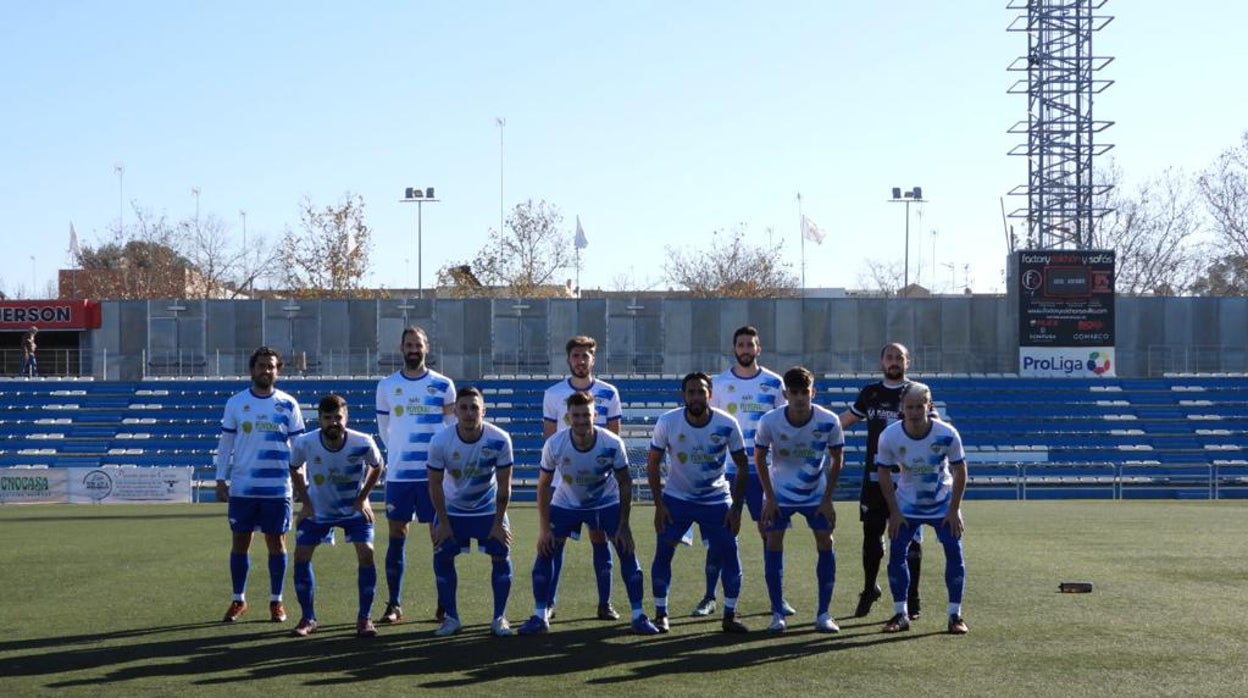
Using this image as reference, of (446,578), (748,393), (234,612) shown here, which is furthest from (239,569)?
(748,393)

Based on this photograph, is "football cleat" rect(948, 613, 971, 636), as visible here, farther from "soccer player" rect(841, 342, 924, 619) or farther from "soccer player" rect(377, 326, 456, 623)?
"soccer player" rect(377, 326, 456, 623)

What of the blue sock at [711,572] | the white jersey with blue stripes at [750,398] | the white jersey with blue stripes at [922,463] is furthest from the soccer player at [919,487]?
the white jersey with blue stripes at [750,398]

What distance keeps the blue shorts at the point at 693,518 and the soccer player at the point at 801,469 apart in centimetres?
33

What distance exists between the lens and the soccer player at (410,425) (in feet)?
40.1

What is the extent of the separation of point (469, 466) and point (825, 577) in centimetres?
280

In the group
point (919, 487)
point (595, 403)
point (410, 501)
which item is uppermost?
point (595, 403)

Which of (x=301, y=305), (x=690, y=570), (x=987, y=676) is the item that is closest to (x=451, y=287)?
(x=301, y=305)

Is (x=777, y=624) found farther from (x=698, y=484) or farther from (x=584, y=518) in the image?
(x=584, y=518)

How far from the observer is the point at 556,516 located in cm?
1120

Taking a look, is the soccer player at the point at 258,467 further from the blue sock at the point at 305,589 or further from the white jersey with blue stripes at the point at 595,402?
the white jersey with blue stripes at the point at 595,402

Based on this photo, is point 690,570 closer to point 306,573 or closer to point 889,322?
point 306,573

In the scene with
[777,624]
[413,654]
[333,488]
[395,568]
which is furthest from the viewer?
[395,568]

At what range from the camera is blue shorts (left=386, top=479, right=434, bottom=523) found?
1221 centimetres

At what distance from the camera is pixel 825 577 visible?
36.7ft
